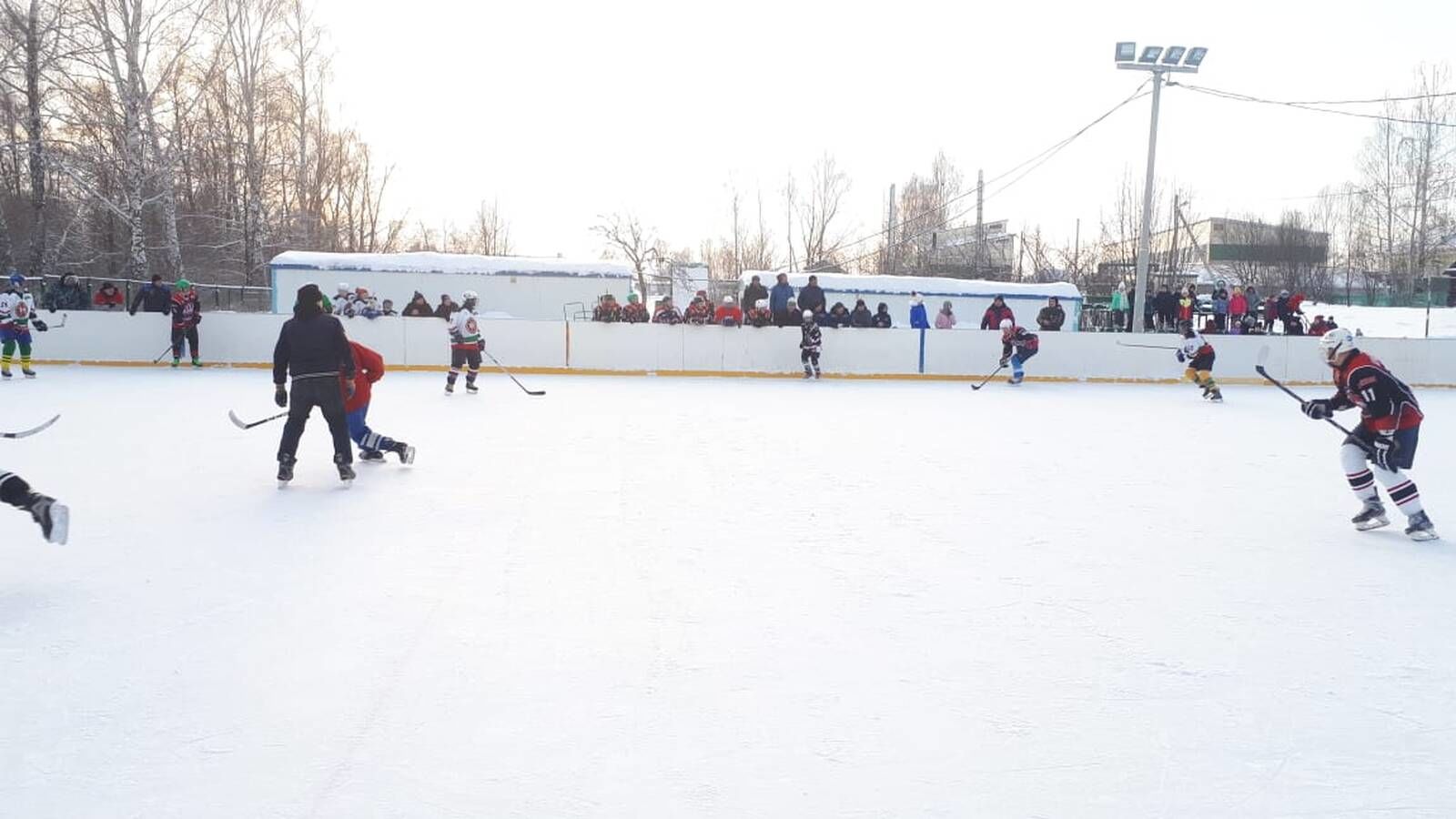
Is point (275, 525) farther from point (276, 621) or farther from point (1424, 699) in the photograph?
point (1424, 699)

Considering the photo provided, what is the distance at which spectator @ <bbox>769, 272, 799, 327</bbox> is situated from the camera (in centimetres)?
1814

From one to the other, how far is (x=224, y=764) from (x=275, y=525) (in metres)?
3.11

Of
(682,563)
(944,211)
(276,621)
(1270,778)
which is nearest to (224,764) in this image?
(276,621)

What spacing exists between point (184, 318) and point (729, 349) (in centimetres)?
889

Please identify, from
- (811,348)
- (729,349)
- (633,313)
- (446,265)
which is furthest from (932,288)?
(446,265)

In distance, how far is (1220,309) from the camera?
68.3 ft

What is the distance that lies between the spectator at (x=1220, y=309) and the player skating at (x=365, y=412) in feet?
59.3

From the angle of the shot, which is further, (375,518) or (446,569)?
(375,518)

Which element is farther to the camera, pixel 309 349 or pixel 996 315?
pixel 996 315

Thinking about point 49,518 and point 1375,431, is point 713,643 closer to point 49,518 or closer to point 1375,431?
point 49,518

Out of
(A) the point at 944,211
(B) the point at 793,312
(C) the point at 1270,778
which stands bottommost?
(C) the point at 1270,778

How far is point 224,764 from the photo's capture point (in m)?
2.72

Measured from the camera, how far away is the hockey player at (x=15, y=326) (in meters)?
13.5

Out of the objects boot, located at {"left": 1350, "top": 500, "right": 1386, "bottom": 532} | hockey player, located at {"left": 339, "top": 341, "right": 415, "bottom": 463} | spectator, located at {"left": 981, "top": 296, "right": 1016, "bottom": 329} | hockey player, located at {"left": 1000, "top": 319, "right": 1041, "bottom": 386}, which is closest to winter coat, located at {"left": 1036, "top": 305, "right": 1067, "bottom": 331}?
spectator, located at {"left": 981, "top": 296, "right": 1016, "bottom": 329}
